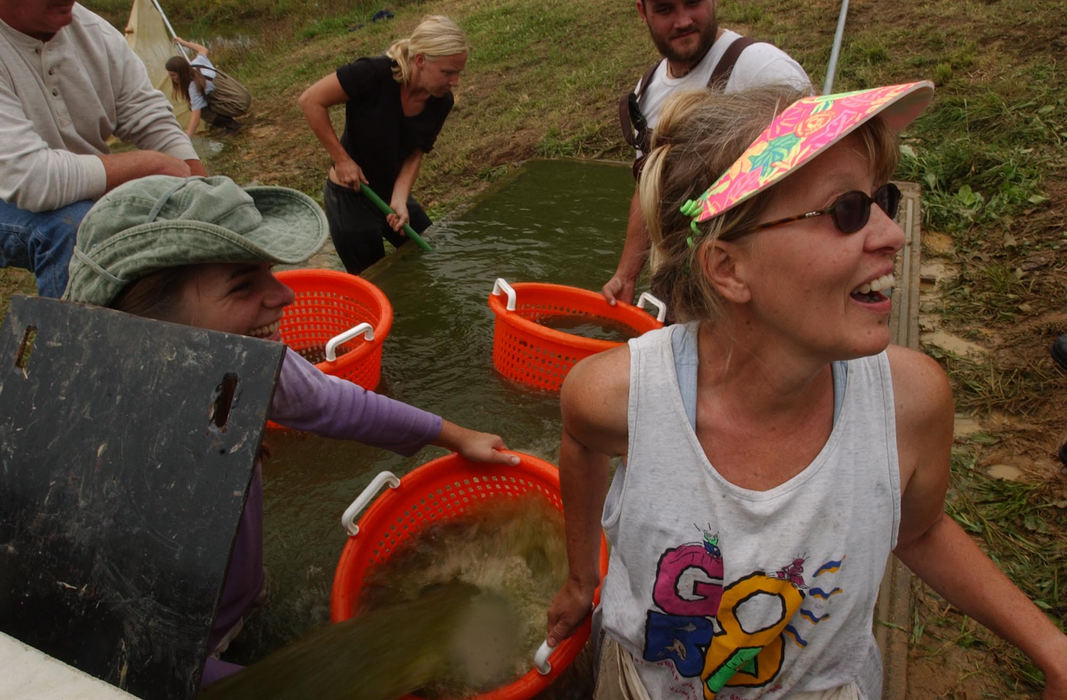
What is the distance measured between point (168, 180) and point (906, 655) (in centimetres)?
246

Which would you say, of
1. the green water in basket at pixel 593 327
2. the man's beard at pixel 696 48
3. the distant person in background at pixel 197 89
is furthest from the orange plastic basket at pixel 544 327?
the distant person in background at pixel 197 89

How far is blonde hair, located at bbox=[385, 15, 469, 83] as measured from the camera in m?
3.36

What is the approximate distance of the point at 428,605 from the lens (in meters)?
2.01

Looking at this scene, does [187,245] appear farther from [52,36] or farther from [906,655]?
[906,655]

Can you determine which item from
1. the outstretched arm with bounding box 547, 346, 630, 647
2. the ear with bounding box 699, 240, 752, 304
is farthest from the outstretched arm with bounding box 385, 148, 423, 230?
the ear with bounding box 699, 240, 752, 304

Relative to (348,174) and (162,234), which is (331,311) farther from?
(162,234)

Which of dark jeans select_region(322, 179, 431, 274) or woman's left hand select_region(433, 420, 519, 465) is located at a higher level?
woman's left hand select_region(433, 420, 519, 465)

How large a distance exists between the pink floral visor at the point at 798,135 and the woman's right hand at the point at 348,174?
9.58ft

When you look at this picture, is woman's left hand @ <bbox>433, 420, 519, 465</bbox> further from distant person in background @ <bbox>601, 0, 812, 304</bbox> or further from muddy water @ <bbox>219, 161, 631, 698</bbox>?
distant person in background @ <bbox>601, 0, 812, 304</bbox>

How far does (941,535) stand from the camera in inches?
55.0

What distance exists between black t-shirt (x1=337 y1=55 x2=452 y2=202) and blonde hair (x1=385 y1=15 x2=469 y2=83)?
0.24 ft

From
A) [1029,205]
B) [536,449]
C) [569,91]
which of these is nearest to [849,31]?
[569,91]

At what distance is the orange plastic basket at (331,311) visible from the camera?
2.91m

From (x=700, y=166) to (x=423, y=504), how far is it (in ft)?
4.90
